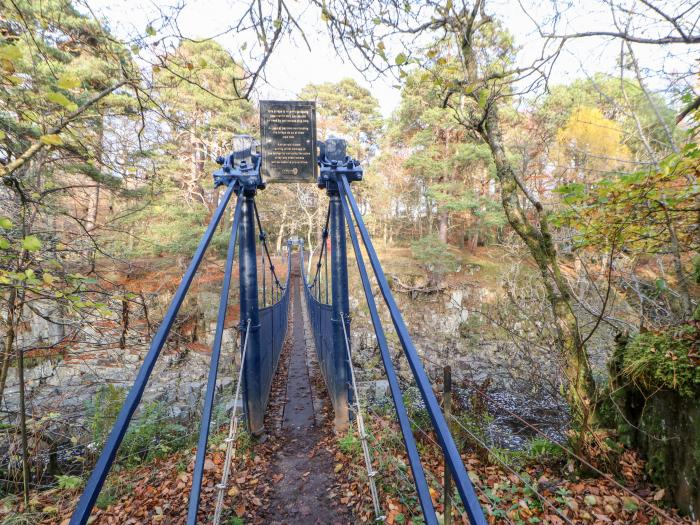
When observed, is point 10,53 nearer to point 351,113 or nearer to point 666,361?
point 666,361

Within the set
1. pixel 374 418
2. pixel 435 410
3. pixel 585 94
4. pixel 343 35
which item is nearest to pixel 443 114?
pixel 585 94

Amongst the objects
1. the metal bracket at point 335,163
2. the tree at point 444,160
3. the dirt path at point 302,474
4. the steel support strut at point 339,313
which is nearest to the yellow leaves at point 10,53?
the metal bracket at point 335,163

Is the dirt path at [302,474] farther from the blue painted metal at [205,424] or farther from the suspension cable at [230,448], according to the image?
the blue painted metal at [205,424]

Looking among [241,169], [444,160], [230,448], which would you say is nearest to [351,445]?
[230,448]

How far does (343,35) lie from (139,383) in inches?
103

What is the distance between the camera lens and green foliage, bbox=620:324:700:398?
2129mm

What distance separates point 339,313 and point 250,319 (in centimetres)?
91

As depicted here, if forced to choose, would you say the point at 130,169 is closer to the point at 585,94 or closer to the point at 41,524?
the point at 41,524

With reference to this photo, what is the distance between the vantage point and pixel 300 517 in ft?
7.20

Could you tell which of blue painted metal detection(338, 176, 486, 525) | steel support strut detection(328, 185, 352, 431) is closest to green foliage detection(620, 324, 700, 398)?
blue painted metal detection(338, 176, 486, 525)

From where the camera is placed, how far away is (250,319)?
322 centimetres

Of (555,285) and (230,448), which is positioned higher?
(555,285)

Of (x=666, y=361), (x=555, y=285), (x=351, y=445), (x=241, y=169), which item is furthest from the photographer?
(x=555, y=285)

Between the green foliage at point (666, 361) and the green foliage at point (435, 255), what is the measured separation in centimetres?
1157
